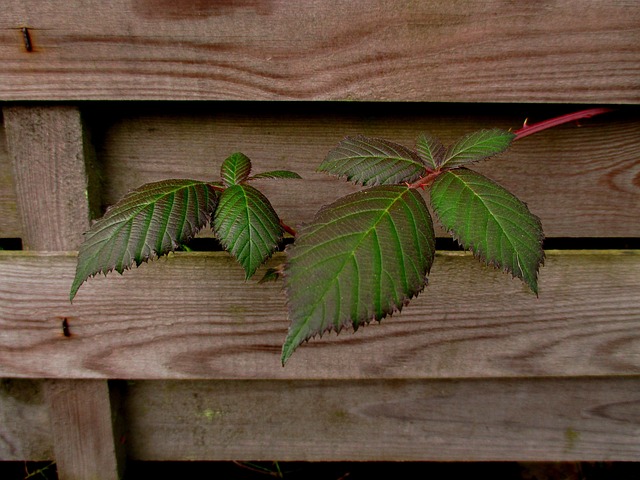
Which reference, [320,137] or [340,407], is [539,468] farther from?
[320,137]

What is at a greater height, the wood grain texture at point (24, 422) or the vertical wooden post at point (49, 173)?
the vertical wooden post at point (49, 173)

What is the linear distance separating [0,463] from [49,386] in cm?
51

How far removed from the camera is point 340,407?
113 centimetres

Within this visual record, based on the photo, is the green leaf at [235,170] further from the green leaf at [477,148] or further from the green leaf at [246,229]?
the green leaf at [477,148]

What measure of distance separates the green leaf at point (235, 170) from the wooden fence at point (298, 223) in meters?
0.16

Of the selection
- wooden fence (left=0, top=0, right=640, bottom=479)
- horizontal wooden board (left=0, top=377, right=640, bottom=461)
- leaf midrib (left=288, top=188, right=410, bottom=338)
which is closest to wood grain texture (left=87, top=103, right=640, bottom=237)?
wooden fence (left=0, top=0, right=640, bottom=479)

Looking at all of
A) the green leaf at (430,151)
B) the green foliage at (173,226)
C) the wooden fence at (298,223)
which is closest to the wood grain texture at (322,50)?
the wooden fence at (298,223)

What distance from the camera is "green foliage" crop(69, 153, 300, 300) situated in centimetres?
61

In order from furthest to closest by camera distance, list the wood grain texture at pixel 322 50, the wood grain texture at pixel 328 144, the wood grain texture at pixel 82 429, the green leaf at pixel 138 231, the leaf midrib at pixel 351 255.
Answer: the wood grain texture at pixel 82 429, the wood grain texture at pixel 328 144, the wood grain texture at pixel 322 50, the green leaf at pixel 138 231, the leaf midrib at pixel 351 255

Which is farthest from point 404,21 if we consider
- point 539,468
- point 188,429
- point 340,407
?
point 539,468

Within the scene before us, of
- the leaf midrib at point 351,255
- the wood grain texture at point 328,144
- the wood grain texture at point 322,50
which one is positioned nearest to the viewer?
the leaf midrib at point 351,255

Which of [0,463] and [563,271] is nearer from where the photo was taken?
[563,271]

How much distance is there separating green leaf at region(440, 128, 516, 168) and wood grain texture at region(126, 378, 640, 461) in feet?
2.08

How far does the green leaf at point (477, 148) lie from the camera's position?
659 mm
